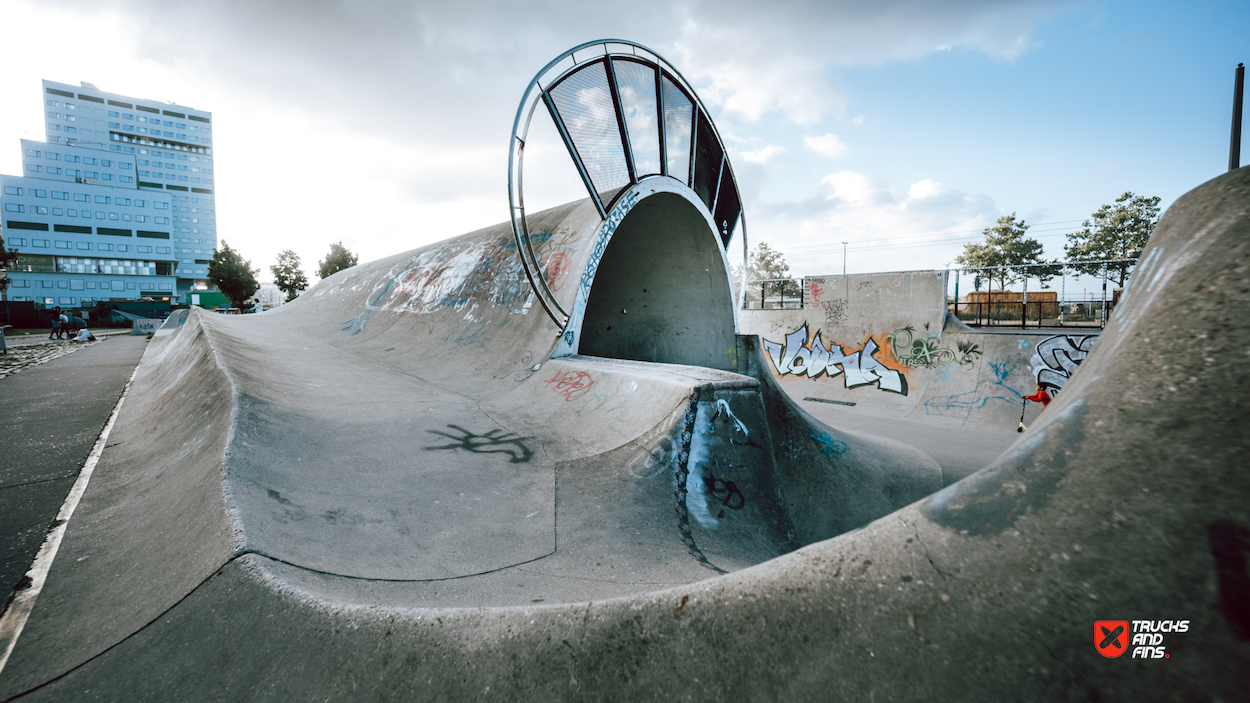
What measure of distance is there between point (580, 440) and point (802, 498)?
353 centimetres

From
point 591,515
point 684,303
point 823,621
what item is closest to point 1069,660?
point 823,621

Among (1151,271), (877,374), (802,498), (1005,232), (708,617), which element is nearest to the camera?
(708,617)

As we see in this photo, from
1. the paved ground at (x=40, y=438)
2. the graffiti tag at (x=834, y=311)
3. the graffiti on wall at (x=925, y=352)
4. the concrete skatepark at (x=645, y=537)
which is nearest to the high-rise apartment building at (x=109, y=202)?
the paved ground at (x=40, y=438)

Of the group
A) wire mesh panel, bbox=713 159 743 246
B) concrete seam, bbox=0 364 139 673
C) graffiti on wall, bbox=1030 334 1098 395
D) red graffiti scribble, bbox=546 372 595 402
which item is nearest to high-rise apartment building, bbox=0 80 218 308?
concrete seam, bbox=0 364 139 673

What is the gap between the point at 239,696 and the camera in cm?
206

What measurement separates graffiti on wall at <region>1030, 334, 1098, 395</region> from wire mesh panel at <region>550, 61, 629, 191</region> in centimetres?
1220

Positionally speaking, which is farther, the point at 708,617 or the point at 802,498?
the point at 802,498

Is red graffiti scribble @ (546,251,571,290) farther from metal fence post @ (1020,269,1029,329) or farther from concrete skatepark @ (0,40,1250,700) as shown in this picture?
metal fence post @ (1020,269,1029,329)

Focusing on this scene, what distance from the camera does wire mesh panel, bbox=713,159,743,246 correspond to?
41.3 ft

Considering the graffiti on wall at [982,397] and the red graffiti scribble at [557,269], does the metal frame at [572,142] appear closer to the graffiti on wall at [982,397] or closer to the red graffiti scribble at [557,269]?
the red graffiti scribble at [557,269]

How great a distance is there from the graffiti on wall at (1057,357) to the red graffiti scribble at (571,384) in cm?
1242

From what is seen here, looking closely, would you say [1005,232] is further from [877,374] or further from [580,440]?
[580,440]

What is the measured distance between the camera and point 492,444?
5609 millimetres

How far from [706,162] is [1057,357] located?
418 inches
